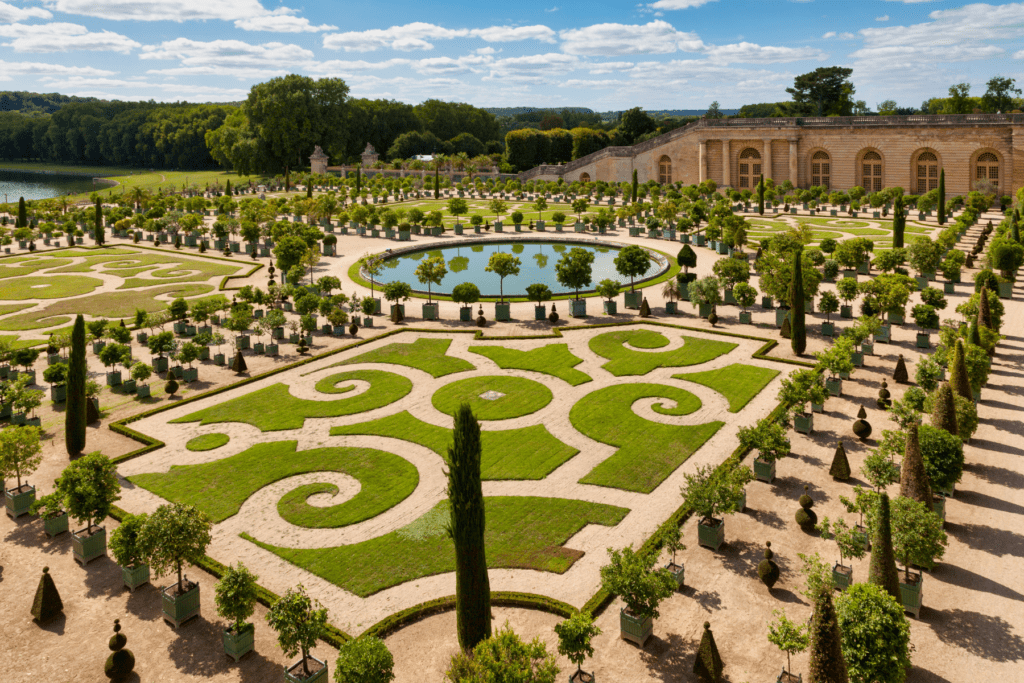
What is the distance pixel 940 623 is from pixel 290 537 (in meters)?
19.4

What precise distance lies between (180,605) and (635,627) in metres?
12.4

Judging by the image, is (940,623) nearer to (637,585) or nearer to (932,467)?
(932,467)

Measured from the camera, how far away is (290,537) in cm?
2470

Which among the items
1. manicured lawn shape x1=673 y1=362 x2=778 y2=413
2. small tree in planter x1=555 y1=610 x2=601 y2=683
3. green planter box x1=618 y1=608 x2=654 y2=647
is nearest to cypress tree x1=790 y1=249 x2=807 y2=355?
manicured lawn shape x1=673 y1=362 x2=778 y2=413

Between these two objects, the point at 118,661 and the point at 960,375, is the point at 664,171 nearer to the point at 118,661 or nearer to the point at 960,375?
the point at 960,375

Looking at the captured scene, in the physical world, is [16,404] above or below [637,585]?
above

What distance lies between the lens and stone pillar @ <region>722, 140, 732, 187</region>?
382 ft

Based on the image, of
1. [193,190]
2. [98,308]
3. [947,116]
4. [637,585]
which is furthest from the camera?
[193,190]

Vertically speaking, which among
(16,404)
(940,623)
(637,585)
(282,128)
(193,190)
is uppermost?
(282,128)

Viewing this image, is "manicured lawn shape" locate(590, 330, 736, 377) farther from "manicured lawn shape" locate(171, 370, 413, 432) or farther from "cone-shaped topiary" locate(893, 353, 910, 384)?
"manicured lawn shape" locate(171, 370, 413, 432)

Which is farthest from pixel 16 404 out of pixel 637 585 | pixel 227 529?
pixel 637 585

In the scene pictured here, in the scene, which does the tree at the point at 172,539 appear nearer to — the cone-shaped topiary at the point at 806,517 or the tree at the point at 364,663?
the tree at the point at 364,663

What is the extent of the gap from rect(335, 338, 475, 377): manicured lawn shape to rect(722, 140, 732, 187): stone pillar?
277ft

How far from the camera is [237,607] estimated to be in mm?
19047
